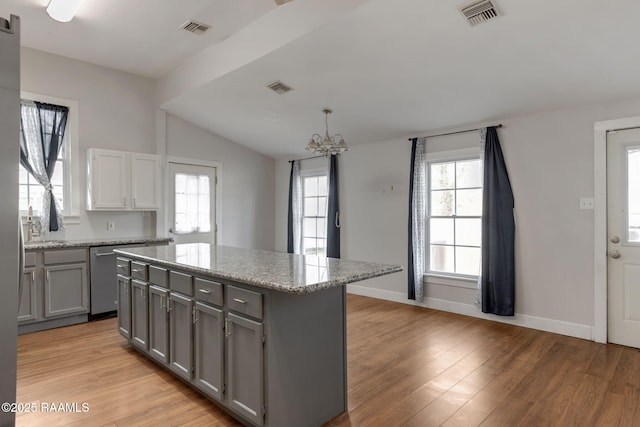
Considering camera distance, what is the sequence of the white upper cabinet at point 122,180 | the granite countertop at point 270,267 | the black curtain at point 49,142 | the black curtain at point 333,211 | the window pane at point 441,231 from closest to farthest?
the granite countertop at point 270,267
the black curtain at point 49,142
the white upper cabinet at point 122,180
the window pane at point 441,231
the black curtain at point 333,211

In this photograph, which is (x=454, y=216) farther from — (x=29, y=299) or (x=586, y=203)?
(x=29, y=299)

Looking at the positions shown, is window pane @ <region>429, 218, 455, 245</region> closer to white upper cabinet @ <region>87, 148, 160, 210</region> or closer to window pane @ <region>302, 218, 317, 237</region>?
window pane @ <region>302, 218, 317, 237</region>

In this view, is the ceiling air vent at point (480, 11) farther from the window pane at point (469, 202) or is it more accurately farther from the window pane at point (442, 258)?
the window pane at point (442, 258)

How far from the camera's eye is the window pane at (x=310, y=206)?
6375 millimetres

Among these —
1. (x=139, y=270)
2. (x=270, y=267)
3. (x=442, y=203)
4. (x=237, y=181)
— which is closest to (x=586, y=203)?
(x=442, y=203)

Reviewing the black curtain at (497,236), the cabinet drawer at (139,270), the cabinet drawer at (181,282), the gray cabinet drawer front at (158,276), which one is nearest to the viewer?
the cabinet drawer at (181,282)

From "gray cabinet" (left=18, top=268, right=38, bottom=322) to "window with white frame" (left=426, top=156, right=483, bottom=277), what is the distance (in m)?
4.52

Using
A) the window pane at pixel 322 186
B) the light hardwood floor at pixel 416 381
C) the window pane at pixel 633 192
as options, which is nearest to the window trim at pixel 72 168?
the light hardwood floor at pixel 416 381

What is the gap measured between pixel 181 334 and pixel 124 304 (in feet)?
3.54

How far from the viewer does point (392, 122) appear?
464cm

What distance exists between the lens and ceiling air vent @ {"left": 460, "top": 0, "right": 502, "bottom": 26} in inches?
101

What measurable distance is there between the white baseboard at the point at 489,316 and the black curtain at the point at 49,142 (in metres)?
4.20

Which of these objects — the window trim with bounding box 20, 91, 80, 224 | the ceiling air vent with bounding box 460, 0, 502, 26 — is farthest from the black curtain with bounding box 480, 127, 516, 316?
the window trim with bounding box 20, 91, 80, 224

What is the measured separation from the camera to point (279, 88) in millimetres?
4223
